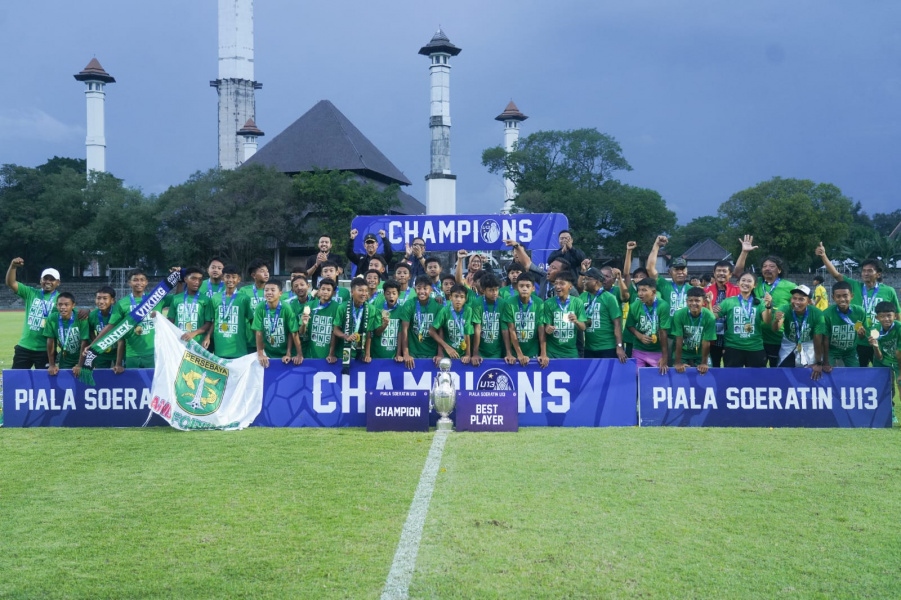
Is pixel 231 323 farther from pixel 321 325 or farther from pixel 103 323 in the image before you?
pixel 103 323

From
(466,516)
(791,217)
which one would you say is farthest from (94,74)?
(466,516)

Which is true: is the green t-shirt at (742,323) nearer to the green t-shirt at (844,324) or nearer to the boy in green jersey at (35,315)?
the green t-shirt at (844,324)

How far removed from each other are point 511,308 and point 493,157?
69.9 m

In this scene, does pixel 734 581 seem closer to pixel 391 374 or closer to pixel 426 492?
pixel 426 492

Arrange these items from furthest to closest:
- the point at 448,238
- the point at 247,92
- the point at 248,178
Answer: the point at 247,92, the point at 248,178, the point at 448,238

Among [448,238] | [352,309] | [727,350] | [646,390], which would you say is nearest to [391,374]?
[352,309]

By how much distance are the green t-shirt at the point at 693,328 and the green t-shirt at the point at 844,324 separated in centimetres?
130

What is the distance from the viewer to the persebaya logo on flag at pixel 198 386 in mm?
9188

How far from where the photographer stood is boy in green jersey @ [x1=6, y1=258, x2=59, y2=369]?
33.0ft

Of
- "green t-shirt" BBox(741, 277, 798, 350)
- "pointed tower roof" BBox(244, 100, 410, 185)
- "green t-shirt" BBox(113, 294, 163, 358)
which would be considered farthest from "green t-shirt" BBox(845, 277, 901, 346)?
"pointed tower roof" BBox(244, 100, 410, 185)

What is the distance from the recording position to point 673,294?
A: 10.7m

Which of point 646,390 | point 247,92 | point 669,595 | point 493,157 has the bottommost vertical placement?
point 669,595

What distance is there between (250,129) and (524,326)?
67.7 meters

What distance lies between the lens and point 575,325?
9.67m
